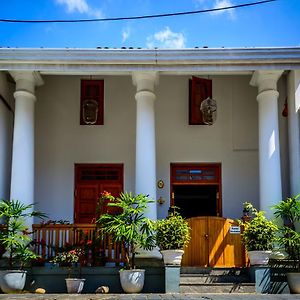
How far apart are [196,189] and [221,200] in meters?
0.90

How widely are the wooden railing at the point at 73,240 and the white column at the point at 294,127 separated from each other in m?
4.54

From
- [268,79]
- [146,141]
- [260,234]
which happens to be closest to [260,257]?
[260,234]

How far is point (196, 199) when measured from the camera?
54.3 feet

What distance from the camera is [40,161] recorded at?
620 inches

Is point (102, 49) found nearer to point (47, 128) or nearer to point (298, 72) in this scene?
point (47, 128)

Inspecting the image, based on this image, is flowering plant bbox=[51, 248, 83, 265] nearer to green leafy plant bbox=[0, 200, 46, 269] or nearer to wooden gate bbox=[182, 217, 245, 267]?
Answer: green leafy plant bbox=[0, 200, 46, 269]

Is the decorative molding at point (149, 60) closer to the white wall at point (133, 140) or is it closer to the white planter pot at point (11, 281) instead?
the white wall at point (133, 140)

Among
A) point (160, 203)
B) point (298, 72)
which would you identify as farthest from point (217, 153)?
point (298, 72)

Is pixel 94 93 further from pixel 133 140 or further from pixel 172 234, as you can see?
pixel 172 234

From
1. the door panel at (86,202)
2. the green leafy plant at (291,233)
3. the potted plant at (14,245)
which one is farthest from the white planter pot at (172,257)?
the door panel at (86,202)

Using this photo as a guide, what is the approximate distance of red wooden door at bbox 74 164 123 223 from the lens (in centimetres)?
1562

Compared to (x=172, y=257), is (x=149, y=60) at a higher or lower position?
higher

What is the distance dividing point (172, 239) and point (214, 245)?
1850 millimetres

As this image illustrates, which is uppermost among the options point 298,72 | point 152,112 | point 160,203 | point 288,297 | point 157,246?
point 298,72
